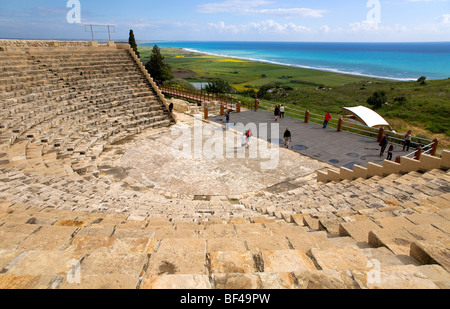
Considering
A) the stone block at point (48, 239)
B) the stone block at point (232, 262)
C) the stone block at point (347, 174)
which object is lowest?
the stone block at point (347, 174)

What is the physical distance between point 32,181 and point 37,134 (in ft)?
15.4

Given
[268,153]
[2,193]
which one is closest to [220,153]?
[268,153]

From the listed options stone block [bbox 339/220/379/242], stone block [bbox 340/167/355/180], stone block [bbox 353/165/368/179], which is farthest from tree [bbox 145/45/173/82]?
stone block [bbox 339/220/379/242]

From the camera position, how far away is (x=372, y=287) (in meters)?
2.45

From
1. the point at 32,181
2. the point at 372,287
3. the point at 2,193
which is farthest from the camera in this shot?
the point at 32,181

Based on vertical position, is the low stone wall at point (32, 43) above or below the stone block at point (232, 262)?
above

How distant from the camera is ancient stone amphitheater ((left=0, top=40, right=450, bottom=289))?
9.20ft

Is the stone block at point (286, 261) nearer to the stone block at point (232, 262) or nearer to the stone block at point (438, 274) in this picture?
the stone block at point (232, 262)

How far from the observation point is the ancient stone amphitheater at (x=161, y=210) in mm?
2803

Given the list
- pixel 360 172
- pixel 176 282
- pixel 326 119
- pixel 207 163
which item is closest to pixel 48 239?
pixel 176 282

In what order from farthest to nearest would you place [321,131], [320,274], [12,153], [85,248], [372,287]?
[321,131] < [12,153] < [85,248] < [320,274] < [372,287]

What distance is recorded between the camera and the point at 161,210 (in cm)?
700

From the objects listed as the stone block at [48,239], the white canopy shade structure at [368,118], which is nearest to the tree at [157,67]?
the white canopy shade structure at [368,118]

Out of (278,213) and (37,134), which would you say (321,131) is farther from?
(37,134)
